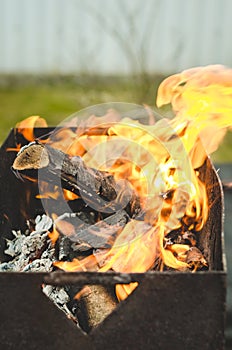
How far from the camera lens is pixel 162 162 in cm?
202

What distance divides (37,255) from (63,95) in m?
4.27

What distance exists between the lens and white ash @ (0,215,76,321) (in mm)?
1742

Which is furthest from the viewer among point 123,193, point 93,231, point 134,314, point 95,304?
point 123,193

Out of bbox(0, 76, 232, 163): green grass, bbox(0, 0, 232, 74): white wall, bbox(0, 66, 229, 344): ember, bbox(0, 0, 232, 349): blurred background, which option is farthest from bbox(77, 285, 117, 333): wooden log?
bbox(0, 0, 232, 74): white wall

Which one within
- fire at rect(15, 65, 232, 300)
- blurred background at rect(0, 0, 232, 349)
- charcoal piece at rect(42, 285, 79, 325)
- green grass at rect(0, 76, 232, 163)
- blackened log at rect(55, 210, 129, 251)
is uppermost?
fire at rect(15, 65, 232, 300)

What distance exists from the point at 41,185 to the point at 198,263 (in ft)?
2.01

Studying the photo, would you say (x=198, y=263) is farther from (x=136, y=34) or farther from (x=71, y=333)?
(x=136, y=34)

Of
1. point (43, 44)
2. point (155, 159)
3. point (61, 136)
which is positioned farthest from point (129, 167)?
point (43, 44)

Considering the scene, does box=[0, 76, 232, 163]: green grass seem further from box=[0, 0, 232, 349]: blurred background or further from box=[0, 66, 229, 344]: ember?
box=[0, 66, 229, 344]: ember

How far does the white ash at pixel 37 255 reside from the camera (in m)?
1.74

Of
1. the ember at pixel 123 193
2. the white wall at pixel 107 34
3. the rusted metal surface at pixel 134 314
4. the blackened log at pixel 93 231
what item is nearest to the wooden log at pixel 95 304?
the ember at pixel 123 193

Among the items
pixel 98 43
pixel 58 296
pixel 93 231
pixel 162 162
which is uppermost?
pixel 162 162

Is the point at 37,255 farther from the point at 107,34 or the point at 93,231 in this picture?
the point at 107,34

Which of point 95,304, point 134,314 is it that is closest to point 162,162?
point 95,304
